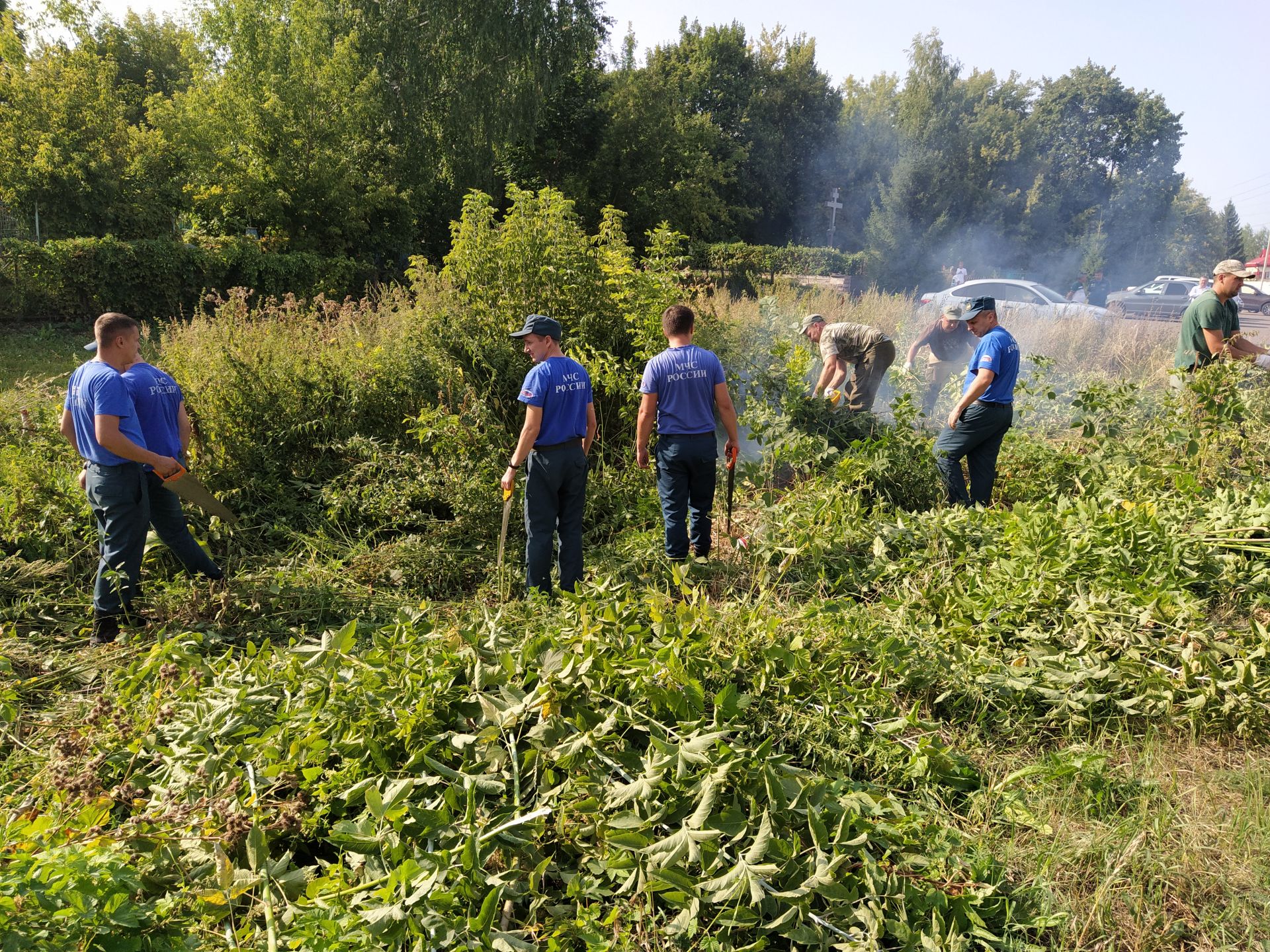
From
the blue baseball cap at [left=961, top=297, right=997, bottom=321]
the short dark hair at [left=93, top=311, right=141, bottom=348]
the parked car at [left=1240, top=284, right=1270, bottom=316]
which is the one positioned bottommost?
the short dark hair at [left=93, top=311, right=141, bottom=348]

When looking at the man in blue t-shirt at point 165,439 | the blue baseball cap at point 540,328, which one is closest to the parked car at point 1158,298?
the blue baseball cap at point 540,328

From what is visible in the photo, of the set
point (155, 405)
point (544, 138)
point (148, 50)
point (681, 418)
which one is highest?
point (148, 50)

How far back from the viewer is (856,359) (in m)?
6.92

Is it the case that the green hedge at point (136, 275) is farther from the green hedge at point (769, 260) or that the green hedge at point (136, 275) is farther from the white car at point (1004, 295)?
the white car at point (1004, 295)

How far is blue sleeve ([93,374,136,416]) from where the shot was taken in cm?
396

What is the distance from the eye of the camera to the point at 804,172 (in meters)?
40.1

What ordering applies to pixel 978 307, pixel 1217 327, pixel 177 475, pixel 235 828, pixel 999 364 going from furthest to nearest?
pixel 1217 327, pixel 978 307, pixel 999 364, pixel 177 475, pixel 235 828

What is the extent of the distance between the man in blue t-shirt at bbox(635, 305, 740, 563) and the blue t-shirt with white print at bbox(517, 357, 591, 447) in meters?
0.51

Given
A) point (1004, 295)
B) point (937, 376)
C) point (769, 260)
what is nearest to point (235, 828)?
point (937, 376)

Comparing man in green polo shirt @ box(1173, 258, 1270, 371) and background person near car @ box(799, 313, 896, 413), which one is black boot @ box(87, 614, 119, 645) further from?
man in green polo shirt @ box(1173, 258, 1270, 371)

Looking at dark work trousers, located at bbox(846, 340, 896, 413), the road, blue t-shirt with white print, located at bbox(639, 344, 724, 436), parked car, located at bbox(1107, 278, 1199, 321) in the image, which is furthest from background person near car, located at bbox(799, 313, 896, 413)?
parked car, located at bbox(1107, 278, 1199, 321)

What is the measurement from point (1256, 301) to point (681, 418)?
31.1m

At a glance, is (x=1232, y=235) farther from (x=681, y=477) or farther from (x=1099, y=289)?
(x=681, y=477)

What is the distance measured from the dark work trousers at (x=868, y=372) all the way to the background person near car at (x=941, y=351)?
95cm
